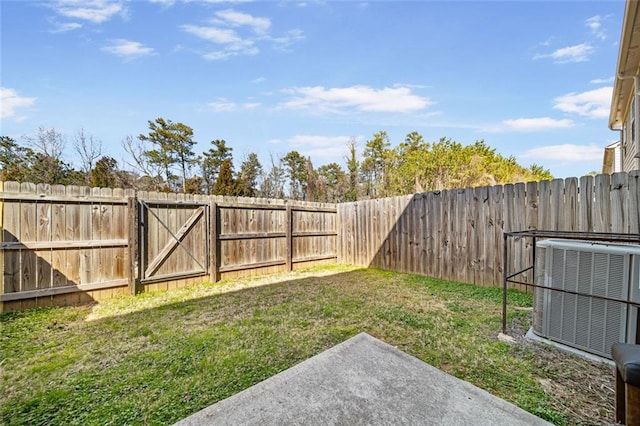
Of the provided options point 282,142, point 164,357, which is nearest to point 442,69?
point 164,357

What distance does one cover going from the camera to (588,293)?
191cm

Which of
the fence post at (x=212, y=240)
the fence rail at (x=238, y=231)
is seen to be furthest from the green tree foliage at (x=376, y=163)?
the fence post at (x=212, y=240)

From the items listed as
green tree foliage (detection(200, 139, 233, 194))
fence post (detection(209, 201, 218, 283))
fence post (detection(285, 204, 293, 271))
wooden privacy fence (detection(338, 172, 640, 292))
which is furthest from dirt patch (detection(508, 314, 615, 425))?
green tree foliage (detection(200, 139, 233, 194))

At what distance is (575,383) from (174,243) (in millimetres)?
5018

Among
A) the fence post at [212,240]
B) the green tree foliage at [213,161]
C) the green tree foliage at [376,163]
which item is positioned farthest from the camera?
the green tree foliage at [213,161]

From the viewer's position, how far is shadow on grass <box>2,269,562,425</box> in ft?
5.09

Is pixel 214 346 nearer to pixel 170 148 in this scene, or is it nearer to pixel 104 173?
pixel 104 173

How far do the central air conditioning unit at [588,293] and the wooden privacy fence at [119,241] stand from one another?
4.54 metres

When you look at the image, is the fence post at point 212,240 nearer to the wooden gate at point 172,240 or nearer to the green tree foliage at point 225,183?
the wooden gate at point 172,240

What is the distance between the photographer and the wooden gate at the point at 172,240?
4.08m

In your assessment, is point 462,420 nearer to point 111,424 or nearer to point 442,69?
point 111,424

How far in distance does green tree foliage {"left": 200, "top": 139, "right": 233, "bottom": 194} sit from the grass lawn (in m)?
14.8

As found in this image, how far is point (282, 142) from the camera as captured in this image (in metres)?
15.1

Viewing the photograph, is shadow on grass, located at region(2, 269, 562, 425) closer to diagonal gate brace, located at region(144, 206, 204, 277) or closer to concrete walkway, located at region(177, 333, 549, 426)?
concrete walkway, located at region(177, 333, 549, 426)
